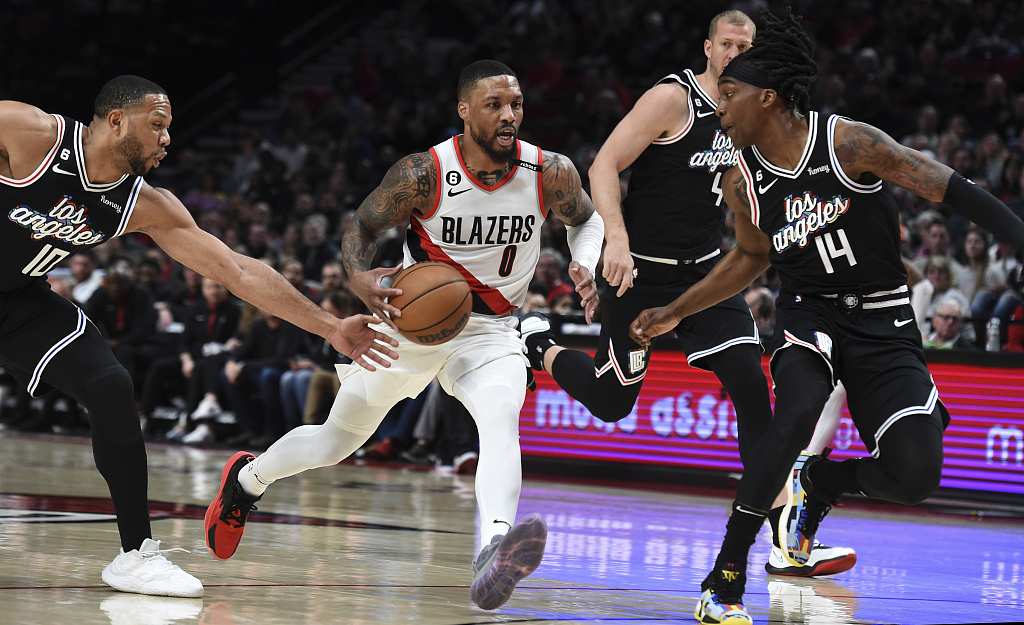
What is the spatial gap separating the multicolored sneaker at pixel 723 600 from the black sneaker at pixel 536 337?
297cm

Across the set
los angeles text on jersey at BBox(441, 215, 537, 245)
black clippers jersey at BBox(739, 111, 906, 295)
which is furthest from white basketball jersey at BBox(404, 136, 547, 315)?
black clippers jersey at BBox(739, 111, 906, 295)

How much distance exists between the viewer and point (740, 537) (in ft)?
13.0

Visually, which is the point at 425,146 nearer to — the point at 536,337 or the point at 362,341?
the point at 536,337

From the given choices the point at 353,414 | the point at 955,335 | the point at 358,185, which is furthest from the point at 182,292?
the point at 353,414

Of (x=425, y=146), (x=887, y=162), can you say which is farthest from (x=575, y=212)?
(x=425, y=146)

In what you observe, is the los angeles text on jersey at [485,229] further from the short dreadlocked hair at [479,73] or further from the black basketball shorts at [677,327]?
the black basketball shorts at [677,327]

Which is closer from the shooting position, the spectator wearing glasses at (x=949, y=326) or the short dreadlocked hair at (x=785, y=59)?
the short dreadlocked hair at (x=785, y=59)

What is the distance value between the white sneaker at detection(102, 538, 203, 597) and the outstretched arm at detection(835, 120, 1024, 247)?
2.85 metres

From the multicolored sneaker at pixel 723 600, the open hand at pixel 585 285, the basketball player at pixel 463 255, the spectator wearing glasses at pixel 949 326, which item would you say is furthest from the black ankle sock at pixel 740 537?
the spectator wearing glasses at pixel 949 326

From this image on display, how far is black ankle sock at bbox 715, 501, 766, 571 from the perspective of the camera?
3938 millimetres

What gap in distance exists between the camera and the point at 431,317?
441 centimetres

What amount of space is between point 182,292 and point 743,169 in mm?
10443

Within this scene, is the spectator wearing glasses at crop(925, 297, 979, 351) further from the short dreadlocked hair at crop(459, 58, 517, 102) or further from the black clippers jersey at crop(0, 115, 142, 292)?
the black clippers jersey at crop(0, 115, 142, 292)

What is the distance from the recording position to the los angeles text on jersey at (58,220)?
4242 mm
